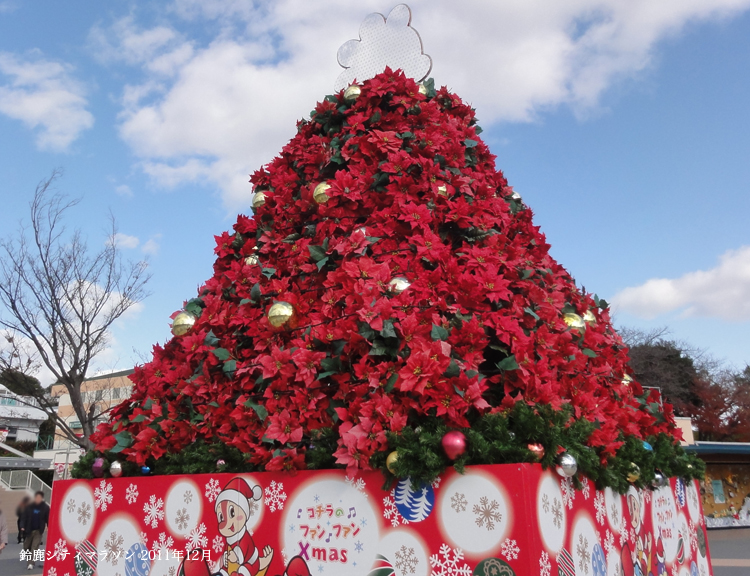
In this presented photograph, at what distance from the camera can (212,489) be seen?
3.28 m

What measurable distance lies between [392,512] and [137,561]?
6.12 ft

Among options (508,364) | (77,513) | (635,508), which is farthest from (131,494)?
(635,508)

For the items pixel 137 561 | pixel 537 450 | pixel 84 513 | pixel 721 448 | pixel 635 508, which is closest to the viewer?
pixel 537 450

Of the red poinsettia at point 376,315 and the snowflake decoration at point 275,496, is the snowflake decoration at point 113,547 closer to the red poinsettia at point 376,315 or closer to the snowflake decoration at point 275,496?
the red poinsettia at point 376,315

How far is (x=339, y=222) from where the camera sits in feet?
13.1

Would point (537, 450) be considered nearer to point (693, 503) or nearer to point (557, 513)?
point (557, 513)

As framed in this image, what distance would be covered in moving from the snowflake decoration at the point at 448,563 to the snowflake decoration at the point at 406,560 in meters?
0.09

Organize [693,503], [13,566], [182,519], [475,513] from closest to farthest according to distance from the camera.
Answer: [475,513], [182,519], [693,503], [13,566]

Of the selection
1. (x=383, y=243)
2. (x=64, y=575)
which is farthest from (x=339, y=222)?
(x=64, y=575)

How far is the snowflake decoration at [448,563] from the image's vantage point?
2504mm

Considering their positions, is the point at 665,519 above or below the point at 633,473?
below

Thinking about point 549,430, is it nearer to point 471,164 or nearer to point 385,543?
point 385,543

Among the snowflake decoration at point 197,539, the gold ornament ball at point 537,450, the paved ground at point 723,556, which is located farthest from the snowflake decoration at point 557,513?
the paved ground at point 723,556

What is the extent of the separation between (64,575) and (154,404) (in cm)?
129
